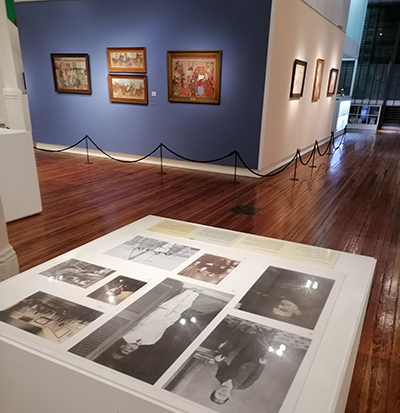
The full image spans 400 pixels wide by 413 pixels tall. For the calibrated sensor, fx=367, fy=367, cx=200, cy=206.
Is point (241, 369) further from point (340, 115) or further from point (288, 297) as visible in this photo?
point (340, 115)

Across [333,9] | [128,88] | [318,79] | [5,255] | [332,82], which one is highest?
[333,9]

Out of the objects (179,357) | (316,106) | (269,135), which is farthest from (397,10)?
(179,357)

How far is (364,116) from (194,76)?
15646mm

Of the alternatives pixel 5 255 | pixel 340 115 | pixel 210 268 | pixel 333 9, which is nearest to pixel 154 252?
pixel 210 268

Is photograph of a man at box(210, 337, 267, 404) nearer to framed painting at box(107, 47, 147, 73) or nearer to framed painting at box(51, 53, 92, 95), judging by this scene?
framed painting at box(107, 47, 147, 73)

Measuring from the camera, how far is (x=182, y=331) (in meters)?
2.02

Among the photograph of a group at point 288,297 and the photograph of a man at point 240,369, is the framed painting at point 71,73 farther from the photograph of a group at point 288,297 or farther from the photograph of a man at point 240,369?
the photograph of a man at point 240,369

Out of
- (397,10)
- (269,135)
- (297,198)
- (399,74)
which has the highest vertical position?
(397,10)

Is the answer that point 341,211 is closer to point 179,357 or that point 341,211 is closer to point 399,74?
point 179,357

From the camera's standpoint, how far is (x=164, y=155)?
10.3 metres

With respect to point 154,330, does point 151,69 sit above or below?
above

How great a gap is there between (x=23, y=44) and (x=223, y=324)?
40.5 ft

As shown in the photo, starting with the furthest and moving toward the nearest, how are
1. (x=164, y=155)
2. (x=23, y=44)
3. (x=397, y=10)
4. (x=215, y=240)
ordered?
1. (x=397, y=10)
2. (x=23, y=44)
3. (x=164, y=155)
4. (x=215, y=240)

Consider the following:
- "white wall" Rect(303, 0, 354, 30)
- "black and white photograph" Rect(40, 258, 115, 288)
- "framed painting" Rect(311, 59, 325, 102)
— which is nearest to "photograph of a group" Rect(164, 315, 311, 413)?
"black and white photograph" Rect(40, 258, 115, 288)
